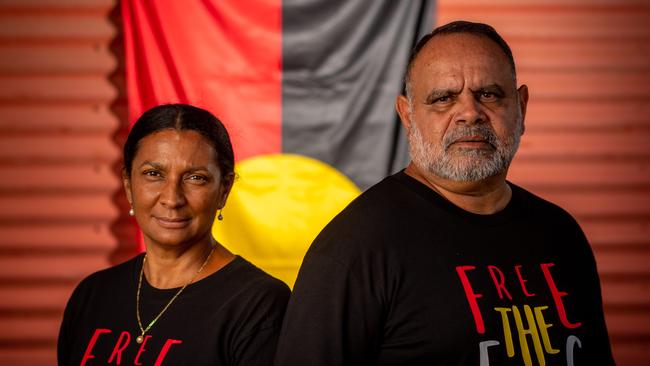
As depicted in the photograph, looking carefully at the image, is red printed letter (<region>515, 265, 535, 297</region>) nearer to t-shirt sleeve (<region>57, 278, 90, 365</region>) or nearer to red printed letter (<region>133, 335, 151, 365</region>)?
red printed letter (<region>133, 335, 151, 365</region>)

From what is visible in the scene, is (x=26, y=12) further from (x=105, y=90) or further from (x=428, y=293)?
(x=428, y=293)

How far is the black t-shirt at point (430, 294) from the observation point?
5.33 ft

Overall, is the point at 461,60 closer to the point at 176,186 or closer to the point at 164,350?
the point at 176,186

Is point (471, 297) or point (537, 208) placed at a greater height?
→ point (537, 208)

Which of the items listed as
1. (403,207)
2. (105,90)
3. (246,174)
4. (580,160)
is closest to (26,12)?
(105,90)

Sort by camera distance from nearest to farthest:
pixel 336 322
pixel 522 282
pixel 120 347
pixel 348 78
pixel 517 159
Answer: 1. pixel 336 322
2. pixel 522 282
3. pixel 120 347
4. pixel 348 78
5. pixel 517 159

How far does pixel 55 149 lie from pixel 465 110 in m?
2.43

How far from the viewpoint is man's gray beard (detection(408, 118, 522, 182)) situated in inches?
70.2

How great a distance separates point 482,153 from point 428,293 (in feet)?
1.33

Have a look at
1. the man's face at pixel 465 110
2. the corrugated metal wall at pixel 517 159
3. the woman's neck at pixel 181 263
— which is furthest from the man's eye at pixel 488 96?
the corrugated metal wall at pixel 517 159

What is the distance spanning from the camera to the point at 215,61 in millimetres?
3199

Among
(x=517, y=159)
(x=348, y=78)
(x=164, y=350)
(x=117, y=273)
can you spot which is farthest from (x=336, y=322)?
(x=517, y=159)

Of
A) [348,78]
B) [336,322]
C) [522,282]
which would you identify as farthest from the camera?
[348,78]

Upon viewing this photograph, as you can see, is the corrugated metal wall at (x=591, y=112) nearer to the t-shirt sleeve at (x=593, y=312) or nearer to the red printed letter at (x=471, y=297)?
the t-shirt sleeve at (x=593, y=312)
